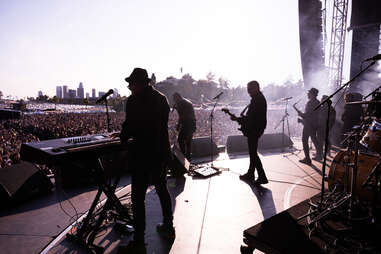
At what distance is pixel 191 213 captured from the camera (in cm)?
330

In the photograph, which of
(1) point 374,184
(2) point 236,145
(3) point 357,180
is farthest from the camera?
(2) point 236,145

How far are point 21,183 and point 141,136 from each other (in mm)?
2809

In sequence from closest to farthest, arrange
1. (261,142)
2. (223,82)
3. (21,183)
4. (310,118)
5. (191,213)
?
1. (191,213)
2. (21,183)
3. (310,118)
4. (261,142)
5. (223,82)

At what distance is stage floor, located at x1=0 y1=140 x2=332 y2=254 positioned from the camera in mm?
2576

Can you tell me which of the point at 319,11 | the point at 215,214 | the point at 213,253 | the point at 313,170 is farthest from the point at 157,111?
the point at 319,11

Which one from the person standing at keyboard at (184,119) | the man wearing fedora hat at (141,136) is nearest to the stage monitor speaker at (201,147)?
the person standing at keyboard at (184,119)

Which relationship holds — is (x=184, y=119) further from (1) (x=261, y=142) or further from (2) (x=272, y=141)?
(2) (x=272, y=141)

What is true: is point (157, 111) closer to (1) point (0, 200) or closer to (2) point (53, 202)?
(2) point (53, 202)

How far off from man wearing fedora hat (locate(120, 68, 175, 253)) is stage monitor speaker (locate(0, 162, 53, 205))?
2.49 m

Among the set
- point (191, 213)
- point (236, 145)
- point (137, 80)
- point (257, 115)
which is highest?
point (137, 80)

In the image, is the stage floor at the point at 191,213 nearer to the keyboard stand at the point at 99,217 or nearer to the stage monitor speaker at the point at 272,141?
the keyboard stand at the point at 99,217

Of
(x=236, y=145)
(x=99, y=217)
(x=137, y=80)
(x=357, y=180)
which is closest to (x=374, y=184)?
(x=357, y=180)

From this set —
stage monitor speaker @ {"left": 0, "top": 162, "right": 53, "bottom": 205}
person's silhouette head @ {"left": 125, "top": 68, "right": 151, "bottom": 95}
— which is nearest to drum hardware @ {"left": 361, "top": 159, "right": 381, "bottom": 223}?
person's silhouette head @ {"left": 125, "top": 68, "right": 151, "bottom": 95}

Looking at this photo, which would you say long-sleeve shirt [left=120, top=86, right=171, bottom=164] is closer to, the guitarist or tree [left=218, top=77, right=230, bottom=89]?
the guitarist
